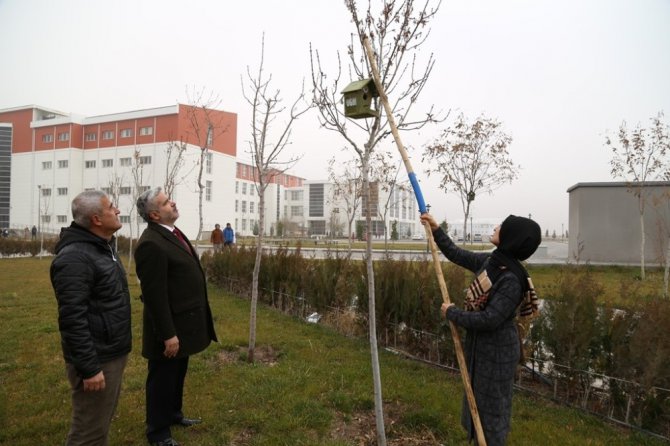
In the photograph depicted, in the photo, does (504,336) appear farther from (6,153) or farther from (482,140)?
(6,153)

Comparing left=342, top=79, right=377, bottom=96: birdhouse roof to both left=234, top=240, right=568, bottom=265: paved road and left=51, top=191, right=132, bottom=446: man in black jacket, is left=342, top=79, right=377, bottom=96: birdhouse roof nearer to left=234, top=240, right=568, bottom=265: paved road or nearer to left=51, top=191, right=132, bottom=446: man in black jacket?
left=51, top=191, right=132, bottom=446: man in black jacket

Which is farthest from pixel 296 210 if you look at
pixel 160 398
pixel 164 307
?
pixel 164 307

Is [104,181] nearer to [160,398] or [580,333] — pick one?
[160,398]

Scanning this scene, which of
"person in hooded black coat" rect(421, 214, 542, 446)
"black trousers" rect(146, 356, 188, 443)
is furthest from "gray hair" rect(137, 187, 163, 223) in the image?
"person in hooded black coat" rect(421, 214, 542, 446)

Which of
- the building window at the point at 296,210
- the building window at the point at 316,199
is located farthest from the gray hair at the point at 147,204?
the building window at the point at 296,210

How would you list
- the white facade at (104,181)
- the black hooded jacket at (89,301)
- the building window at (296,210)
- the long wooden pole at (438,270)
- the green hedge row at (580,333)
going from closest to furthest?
the black hooded jacket at (89,301), the long wooden pole at (438,270), the green hedge row at (580,333), the white facade at (104,181), the building window at (296,210)

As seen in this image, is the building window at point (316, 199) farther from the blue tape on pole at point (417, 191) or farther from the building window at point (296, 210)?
the blue tape on pole at point (417, 191)

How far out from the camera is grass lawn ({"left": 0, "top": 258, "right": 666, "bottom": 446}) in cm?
346

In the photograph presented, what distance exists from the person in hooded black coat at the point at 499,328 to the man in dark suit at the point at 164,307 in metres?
2.02

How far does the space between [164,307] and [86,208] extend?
938 millimetres

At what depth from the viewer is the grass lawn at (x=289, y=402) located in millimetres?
3461

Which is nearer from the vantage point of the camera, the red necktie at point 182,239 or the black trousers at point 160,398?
the black trousers at point 160,398

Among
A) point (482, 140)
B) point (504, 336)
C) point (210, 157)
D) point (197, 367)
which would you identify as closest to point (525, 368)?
point (504, 336)

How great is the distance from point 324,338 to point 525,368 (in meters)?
2.91
